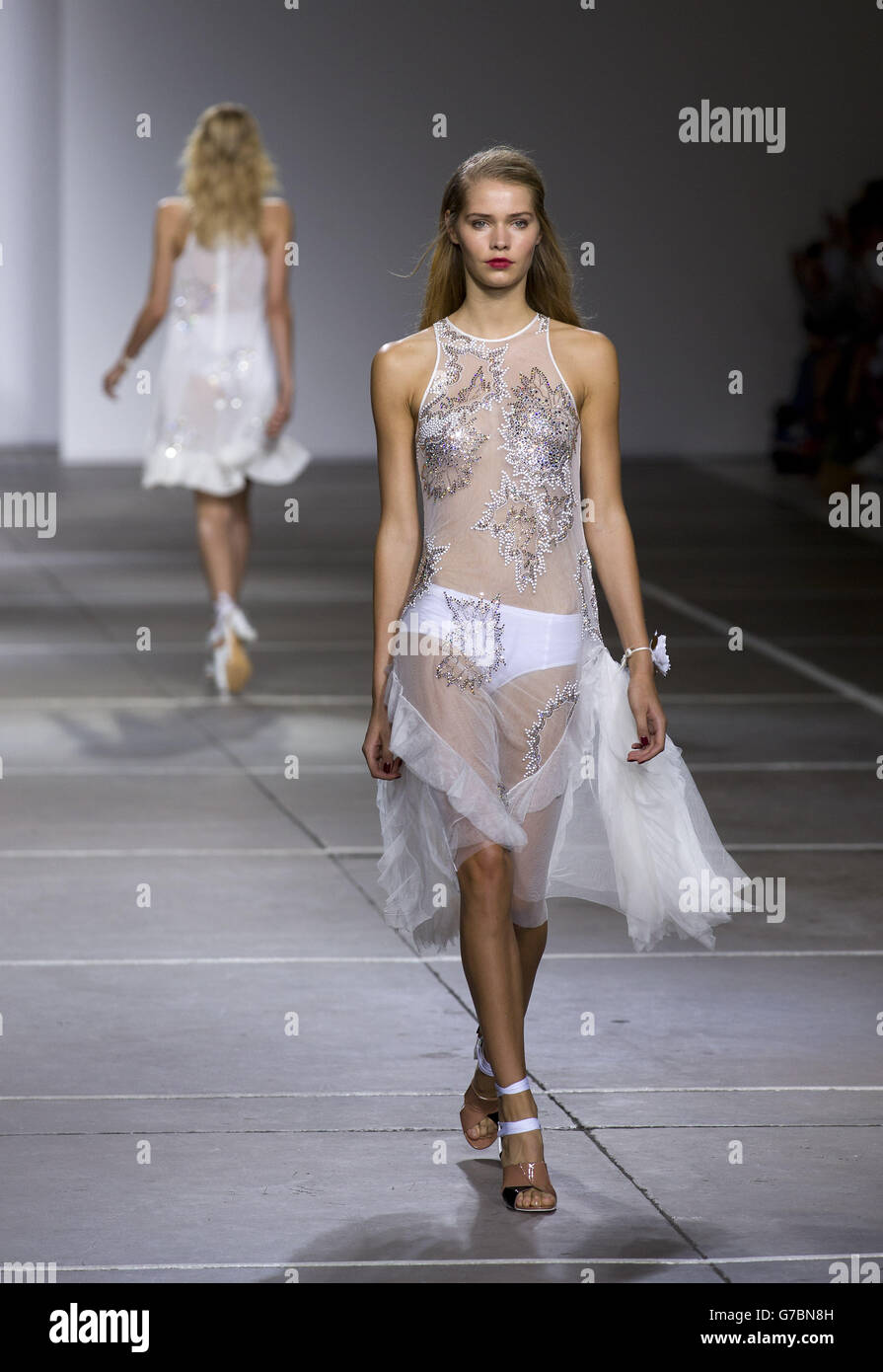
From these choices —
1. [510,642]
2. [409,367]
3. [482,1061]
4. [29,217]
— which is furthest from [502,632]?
[29,217]

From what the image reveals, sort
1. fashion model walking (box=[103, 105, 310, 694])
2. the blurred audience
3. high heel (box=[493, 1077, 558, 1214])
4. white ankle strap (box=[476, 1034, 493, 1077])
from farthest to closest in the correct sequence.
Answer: the blurred audience < fashion model walking (box=[103, 105, 310, 694]) < white ankle strap (box=[476, 1034, 493, 1077]) < high heel (box=[493, 1077, 558, 1214])

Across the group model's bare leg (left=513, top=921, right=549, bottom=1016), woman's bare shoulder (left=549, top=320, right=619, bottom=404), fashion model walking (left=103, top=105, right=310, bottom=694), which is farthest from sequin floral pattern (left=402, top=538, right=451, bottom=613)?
fashion model walking (left=103, top=105, right=310, bottom=694)

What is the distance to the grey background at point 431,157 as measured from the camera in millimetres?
18953

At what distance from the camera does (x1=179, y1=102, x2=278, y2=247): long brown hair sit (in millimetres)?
8602

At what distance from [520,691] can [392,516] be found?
0.38 m

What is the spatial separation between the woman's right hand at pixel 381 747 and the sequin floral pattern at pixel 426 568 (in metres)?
0.19

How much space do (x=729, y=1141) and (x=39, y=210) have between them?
1713cm

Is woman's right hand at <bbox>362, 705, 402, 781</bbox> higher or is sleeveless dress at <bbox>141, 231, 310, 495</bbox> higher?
sleeveless dress at <bbox>141, 231, 310, 495</bbox>

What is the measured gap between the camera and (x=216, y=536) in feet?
29.7

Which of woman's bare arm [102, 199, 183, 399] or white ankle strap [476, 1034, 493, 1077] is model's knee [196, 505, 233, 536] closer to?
woman's bare arm [102, 199, 183, 399]

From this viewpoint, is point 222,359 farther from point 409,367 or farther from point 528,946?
point 528,946

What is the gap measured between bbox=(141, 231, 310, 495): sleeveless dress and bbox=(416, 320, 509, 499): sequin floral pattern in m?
4.85

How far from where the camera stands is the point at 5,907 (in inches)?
234

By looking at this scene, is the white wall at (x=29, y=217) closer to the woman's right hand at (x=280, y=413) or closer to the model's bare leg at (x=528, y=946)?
the woman's right hand at (x=280, y=413)
